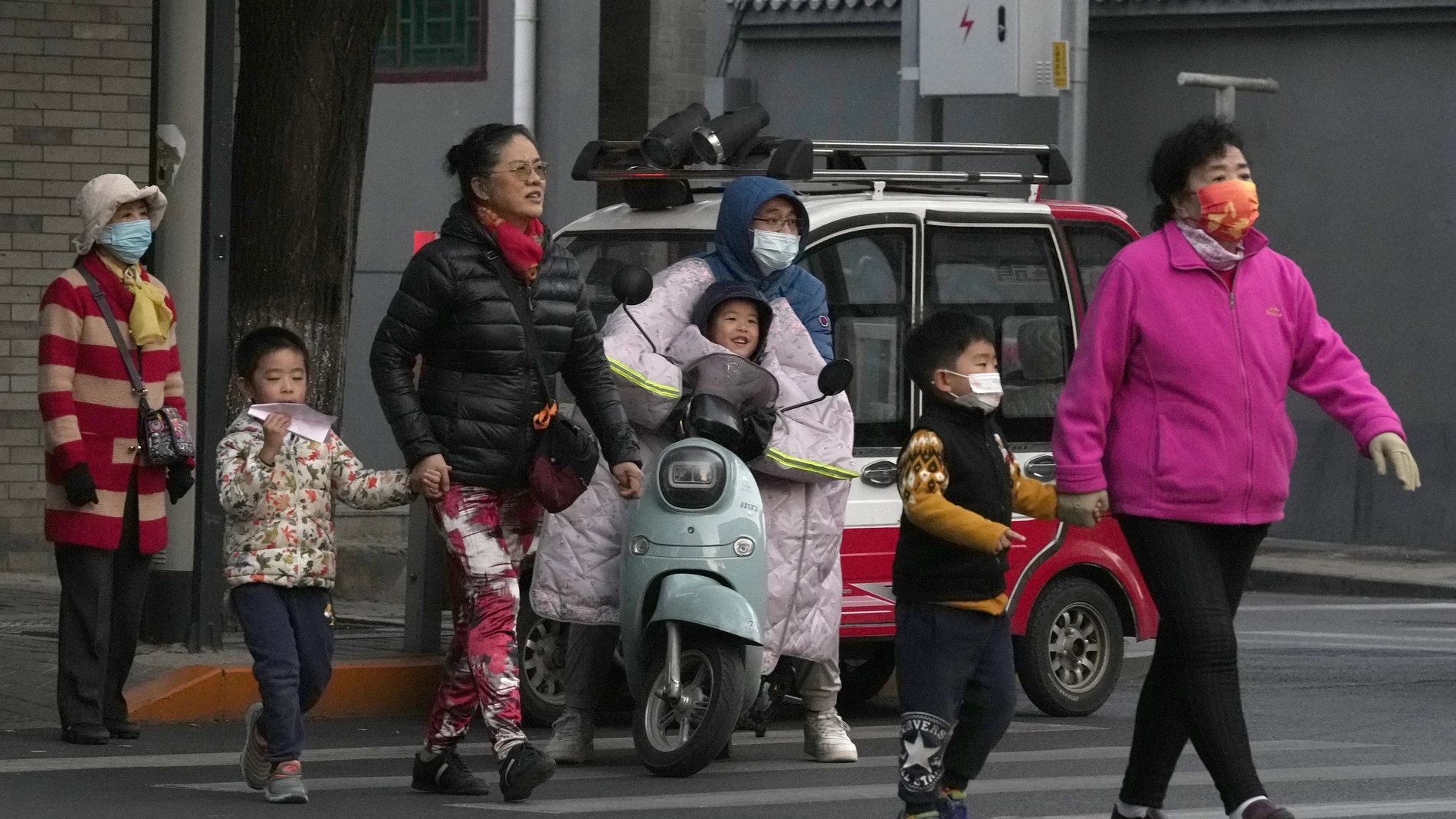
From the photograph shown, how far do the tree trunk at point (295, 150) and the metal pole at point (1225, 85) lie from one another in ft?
28.0

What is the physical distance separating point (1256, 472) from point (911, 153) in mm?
4141

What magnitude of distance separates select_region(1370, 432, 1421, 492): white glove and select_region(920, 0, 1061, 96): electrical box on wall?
10.7 metres

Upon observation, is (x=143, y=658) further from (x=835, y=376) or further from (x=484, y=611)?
(x=835, y=376)

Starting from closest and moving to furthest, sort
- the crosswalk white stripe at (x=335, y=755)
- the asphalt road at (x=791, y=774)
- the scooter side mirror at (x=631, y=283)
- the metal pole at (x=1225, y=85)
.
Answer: the asphalt road at (x=791, y=774), the crosswalk white stripe at (x=335, y=755), the scooter side mirror at (x=631, y=283), the metal pole at (x=1225, y=85)

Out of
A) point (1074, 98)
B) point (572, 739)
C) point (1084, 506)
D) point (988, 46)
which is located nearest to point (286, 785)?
point (572, 739)

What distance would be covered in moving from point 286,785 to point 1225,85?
40.6 ft

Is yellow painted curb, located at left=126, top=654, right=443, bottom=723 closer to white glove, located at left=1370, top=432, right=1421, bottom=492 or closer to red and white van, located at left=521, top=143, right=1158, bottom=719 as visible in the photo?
red and white van, located at left=521, top=143, right=1158, bottom=719

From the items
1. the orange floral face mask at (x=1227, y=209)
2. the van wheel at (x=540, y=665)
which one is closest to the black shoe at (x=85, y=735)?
the van wheel at (x=540, y=665)

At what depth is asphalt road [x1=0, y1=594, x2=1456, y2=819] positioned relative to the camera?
7223 mm

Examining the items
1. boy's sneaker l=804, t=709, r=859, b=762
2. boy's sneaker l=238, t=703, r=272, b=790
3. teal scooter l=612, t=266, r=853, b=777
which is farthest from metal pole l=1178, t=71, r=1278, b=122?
boy's sneaker l=238, t=703, r=272, b=790

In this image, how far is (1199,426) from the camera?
20.7 feet

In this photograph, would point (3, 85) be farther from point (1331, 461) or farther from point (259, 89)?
point (1331, 461)

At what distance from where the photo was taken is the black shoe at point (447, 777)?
24.4 feet

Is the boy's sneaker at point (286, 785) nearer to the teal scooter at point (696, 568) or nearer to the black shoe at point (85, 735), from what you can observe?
the teal scooter at point (696, 568)
